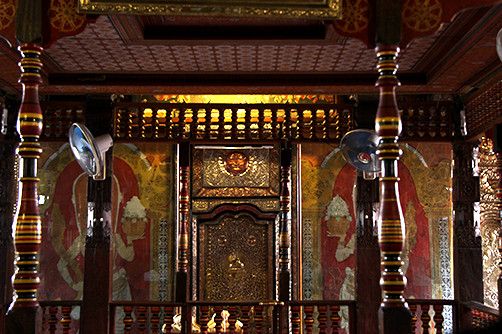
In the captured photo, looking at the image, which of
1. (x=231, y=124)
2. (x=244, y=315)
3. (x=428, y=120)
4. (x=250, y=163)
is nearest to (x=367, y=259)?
(x=244, y=315)

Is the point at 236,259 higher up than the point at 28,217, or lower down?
lower down

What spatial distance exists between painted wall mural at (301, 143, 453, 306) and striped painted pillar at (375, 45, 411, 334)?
5.81 m

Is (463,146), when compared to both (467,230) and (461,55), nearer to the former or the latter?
(467,230)

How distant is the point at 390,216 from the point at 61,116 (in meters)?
4.88

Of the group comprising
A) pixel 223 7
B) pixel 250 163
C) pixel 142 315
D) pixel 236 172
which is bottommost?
pixel 142 315

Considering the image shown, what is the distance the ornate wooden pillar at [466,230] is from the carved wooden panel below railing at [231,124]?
1376 mm

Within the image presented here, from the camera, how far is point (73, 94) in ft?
28.7

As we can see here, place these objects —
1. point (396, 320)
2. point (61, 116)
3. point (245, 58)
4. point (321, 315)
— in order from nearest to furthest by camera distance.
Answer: point (396, 320)
point (245, 58)
point (321, 315)
point (61, 116)

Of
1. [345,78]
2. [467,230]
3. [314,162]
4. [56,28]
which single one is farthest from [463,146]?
[56,28]

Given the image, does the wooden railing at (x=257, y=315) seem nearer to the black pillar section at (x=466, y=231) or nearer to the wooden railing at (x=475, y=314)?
the wooden railing at (x=475, y=314)

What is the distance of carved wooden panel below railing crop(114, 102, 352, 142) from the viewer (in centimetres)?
859

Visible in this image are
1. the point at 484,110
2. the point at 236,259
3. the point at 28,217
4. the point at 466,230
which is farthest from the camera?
the point at 236,259

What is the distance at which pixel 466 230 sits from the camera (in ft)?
27.8

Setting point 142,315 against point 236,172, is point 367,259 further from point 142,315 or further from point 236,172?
point 236,172
